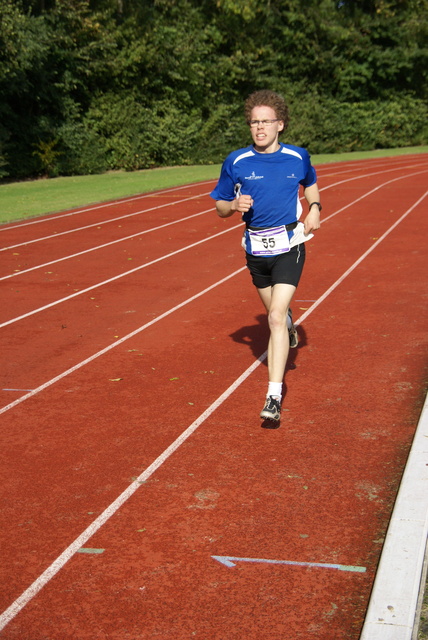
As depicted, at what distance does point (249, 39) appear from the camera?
1762 inches

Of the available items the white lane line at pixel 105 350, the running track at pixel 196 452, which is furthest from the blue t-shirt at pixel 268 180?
the white lane line at pixel 105 350

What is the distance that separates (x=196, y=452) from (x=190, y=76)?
121ft

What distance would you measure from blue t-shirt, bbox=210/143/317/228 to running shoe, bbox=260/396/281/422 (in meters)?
1.28

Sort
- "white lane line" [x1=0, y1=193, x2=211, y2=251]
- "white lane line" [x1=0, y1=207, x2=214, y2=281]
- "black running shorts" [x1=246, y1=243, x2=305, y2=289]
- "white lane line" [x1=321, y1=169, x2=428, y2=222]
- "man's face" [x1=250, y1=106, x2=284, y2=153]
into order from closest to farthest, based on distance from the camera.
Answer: "man's face" [x1=250, y1=106, x2=284, y2=153]
"black running shorts" [x1=246, y1=243, x2=305, y2=289]
"white lane line" [x1=0, y1=207, x2=214, y2=281]
"white lane line" [x1=0, y1=193, x2=211, y2=251]
"white lane line" [x1=321, y1=169, x2=428, y2=222]

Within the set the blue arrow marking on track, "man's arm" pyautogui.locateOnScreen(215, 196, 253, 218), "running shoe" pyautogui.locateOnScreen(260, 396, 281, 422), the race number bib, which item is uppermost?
"man's arm" pyautogui.locateOnScreen(215, 196, 253, 218)

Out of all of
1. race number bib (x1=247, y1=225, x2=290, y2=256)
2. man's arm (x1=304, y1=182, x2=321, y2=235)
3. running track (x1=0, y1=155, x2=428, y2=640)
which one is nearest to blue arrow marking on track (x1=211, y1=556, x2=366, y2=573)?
running track (x1=0, y1=155, x2=428, y2=640)

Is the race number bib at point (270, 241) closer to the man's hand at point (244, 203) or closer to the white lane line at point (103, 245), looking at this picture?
the man's hand at point (244, 203)

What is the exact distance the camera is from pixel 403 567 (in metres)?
3.72

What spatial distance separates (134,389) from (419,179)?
67.8 feet

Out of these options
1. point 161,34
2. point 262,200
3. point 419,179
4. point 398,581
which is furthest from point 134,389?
point 161,34

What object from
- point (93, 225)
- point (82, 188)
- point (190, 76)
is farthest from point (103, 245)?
point (190, 76)

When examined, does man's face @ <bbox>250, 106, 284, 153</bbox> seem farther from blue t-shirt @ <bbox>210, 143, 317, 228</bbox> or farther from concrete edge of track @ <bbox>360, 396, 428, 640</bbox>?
concrete edge of track @ <bbox>360, 396, 428, 640</bbox>

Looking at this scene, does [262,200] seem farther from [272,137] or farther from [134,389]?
[134,389]

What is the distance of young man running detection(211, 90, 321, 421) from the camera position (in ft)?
19.3
